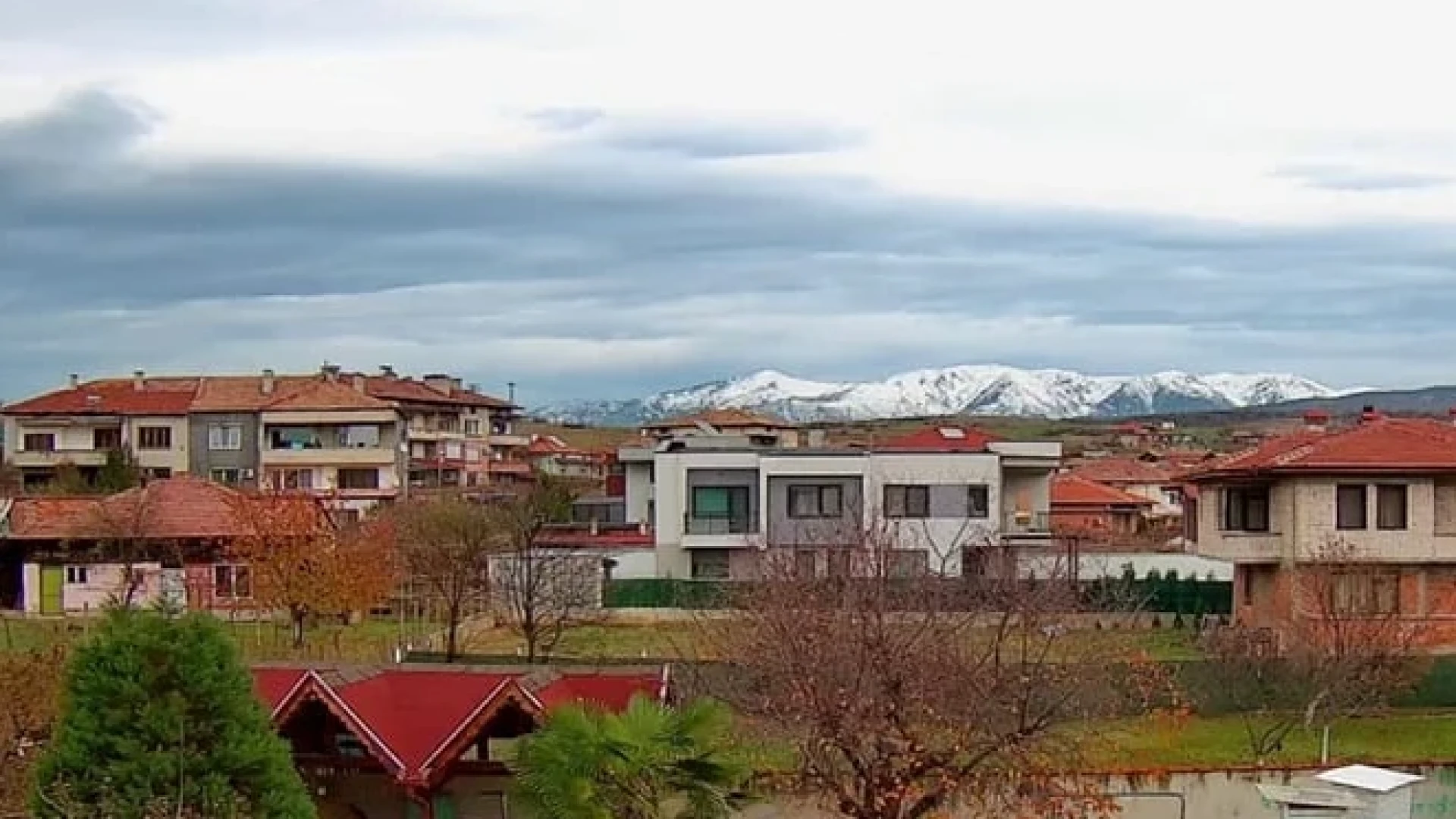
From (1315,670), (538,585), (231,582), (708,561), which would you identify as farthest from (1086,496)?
(1315,670)

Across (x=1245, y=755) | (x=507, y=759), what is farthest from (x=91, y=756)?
(x=1245, y=755)

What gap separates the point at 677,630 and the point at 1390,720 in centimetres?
1799

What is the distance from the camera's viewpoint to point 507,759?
57.9 ft

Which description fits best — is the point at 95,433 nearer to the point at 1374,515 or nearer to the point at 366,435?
the point at 366,435

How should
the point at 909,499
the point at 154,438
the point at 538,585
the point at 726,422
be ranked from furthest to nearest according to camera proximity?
the point at 726,422 < the point at 154,438 < the point at 909,499 < the point at 538,585

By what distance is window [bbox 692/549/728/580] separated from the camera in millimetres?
57719

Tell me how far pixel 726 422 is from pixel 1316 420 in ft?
123

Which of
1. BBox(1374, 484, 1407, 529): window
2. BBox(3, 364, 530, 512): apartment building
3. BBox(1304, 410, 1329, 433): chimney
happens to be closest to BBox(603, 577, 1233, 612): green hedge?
BBox(1304, 410, 1329, 433): chimney

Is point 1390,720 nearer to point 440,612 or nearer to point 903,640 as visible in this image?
point 903,640

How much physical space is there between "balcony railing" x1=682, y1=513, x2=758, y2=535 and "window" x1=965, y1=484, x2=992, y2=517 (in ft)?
19.1

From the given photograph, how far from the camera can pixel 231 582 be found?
52.6m

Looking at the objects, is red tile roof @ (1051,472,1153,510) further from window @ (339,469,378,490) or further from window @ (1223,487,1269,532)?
window @ (1223,487,1269,532)

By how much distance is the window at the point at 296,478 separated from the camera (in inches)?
3002

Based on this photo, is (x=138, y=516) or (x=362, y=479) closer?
(x=138, y=516)
